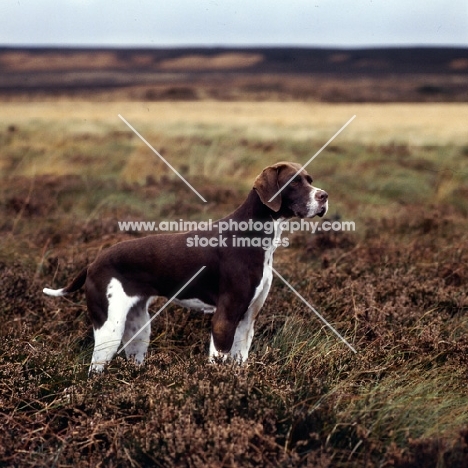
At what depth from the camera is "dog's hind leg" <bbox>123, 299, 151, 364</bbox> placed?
216 inches

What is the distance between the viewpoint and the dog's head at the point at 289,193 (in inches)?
203

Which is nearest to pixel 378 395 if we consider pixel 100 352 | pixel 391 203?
pixel 100 352

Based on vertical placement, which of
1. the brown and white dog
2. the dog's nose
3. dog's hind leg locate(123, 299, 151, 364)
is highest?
the dog's nose

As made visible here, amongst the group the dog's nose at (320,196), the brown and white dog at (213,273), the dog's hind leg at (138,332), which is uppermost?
the dog's nose at (320,196)

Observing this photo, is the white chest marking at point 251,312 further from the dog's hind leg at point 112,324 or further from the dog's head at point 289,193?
the dog's hind leg at point 112,324

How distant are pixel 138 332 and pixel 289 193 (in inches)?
59.6

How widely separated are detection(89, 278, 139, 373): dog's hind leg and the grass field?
0.12 metres

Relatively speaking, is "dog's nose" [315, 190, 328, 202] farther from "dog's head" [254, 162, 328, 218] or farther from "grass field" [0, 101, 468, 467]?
"grass field" [0, 101, 468, 467]

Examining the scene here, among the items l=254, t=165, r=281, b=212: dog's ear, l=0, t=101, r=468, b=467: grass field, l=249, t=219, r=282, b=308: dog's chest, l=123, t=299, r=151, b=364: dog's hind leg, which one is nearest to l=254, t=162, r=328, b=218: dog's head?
l=254, t=165, r=281, b=212: dog's ear

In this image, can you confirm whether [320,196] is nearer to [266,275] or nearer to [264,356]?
[266,275]

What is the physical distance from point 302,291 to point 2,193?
707 centimetres

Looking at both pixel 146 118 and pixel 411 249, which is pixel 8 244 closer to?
pixel 411 249

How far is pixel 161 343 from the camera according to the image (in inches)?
237

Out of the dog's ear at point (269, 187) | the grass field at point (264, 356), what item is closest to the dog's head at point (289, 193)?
the dog's ear at point (269, 187)
